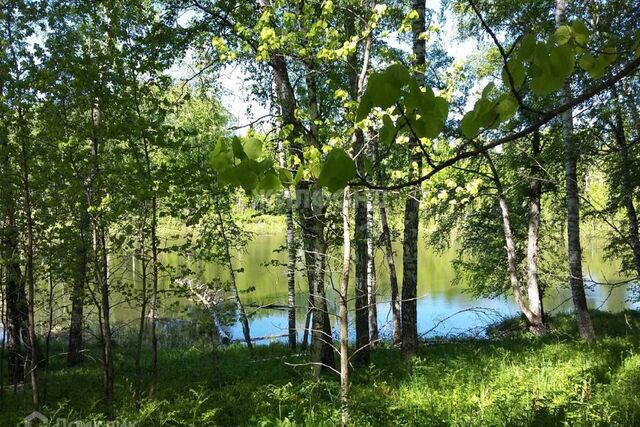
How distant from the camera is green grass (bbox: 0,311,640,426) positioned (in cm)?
378

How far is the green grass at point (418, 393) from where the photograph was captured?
378 cm

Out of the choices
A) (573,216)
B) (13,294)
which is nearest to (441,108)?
(573,216)

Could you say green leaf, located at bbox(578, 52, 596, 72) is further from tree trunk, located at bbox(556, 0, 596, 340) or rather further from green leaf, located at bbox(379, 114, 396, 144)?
tree trunk, located at bbox(556, 0, 596, 340)

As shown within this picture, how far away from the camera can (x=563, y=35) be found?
917 millimetres

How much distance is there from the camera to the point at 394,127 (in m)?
0.95

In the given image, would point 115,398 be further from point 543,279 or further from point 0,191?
point 543,279

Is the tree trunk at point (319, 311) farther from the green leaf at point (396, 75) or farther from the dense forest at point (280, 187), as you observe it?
the green leaf at point (396, 75)

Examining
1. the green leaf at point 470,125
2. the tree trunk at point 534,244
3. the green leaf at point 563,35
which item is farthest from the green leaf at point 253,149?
the tree trunk at point 534,244

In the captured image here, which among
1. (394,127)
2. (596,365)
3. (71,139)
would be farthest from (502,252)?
(394,127)

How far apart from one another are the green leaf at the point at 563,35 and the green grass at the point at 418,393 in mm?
3245

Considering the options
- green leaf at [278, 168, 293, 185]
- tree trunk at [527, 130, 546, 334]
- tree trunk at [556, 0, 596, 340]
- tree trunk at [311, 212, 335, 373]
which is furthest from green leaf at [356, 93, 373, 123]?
tree trunk at [527, 130, 546, 334]

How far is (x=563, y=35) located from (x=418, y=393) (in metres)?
4.60

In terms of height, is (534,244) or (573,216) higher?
(573,216)

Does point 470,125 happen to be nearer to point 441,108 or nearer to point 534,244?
point 441,108
